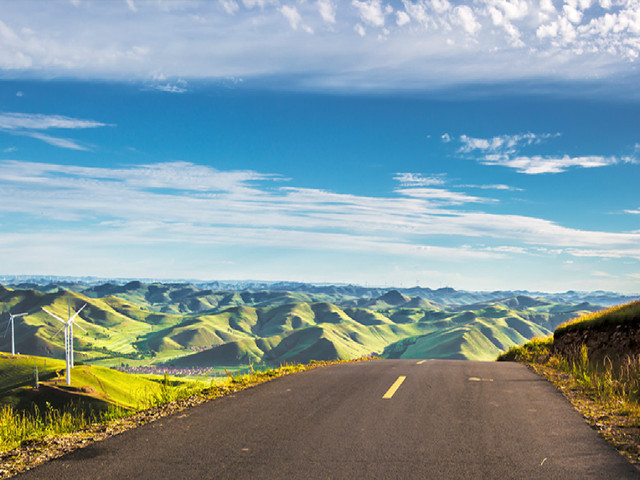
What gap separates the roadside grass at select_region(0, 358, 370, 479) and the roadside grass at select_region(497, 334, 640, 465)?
8.00 metres

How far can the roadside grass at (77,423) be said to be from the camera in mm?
6977

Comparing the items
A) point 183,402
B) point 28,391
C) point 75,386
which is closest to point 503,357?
point 183,402

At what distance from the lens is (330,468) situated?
620 cm

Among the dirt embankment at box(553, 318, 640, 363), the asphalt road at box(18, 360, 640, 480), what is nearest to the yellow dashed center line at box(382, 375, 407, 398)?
the asphalt road at box(18, 360, 640, 480)

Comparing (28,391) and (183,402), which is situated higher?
(183,402)

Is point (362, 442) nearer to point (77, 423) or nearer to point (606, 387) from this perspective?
point (77, 423)

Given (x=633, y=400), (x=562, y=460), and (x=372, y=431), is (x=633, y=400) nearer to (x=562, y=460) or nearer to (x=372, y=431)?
(x=562, y=460)

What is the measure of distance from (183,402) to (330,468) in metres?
5.77

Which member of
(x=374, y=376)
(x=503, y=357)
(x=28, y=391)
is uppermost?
(x=374, y=376)

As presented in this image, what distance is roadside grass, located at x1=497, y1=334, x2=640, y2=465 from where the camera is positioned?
7770 millimetres

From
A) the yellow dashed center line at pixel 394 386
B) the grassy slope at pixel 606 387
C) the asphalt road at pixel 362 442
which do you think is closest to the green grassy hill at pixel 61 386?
the yellow dashed center line at pixel 394 386

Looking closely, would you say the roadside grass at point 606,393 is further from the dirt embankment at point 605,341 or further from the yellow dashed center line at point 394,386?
the yellow dashed center line at point 394,386

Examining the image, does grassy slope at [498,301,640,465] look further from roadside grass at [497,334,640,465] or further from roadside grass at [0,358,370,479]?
roadside grass at [0,358,370,479]

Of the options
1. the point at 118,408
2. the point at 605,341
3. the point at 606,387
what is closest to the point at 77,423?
the point at 118,408
